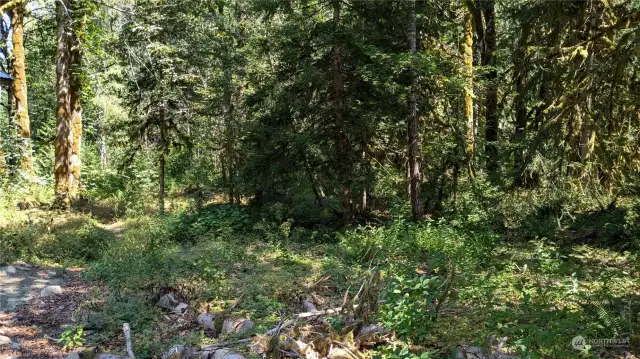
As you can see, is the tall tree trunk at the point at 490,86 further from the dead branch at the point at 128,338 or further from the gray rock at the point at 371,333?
the dead branch at the point at 128,338

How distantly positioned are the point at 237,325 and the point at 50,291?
3.69 meters

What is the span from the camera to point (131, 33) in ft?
48.6

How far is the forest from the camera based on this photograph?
4.93 meters

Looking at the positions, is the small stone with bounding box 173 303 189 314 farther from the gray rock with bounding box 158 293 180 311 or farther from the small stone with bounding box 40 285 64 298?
the small stone with bounding box 40 285 64 298

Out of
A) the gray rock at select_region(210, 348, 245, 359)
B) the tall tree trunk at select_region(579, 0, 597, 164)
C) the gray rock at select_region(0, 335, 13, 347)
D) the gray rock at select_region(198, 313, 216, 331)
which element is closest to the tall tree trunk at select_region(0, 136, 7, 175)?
the gray rock at select_region(0, 335, 13, 347)

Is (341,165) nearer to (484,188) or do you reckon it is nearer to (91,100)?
(484,188)

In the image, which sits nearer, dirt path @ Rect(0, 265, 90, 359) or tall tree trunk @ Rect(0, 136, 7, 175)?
dirt path @ Rect(0, 265, 90, 359)

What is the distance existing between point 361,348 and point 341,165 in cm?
647

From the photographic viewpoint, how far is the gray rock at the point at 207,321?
5.84 meters

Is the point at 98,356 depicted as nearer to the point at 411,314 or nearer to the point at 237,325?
the point at 237,325

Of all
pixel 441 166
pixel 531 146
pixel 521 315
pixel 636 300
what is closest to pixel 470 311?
pixel 521 315

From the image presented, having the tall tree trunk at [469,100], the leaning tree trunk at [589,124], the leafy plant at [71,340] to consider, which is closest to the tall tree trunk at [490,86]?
the tall tree trunk at [469,100]

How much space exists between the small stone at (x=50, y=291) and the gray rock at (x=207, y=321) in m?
2.77

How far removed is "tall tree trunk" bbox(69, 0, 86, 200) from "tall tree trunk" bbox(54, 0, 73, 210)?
20 centimetres
